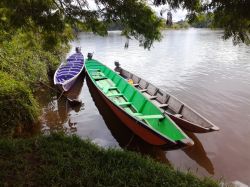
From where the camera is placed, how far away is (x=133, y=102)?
1073 cm

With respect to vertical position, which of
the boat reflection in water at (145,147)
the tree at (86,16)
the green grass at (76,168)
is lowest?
the boat reflection in water at (145,147)

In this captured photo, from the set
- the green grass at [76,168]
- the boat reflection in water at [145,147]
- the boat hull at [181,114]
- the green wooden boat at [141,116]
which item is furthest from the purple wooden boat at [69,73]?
the green grass at [76,168]

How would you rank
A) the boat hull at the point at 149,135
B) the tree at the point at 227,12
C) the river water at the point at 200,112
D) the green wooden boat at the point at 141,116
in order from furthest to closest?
the river water at the point at 200,112, the green wooden boat at the point at 141,116, the boat hull at the point at 149,135, the tree at the point at 227,12

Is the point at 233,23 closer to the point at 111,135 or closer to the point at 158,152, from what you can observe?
the point at 158,152

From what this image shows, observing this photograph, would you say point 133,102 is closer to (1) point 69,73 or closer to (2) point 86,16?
(2) point 86,16

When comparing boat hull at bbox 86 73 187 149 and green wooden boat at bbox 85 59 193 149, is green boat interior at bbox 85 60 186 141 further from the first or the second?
boat hull at bbox 86 73 187 149

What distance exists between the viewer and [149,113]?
30.9 ft

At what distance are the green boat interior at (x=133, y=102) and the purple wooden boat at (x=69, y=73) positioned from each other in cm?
88

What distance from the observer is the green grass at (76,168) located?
15.0ft

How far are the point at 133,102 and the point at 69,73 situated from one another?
7119mm

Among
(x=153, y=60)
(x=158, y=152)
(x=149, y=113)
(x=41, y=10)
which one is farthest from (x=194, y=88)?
(x=41, y=10)

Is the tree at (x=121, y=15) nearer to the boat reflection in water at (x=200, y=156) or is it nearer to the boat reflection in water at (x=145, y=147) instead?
the boat reflection in water at (x=145, y=147)

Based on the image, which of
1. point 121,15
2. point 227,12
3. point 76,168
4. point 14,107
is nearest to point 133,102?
point 14,107

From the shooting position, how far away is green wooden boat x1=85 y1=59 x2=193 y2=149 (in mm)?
7469
